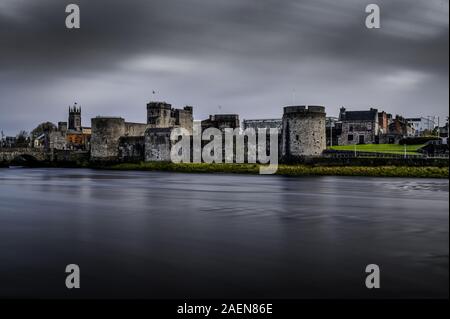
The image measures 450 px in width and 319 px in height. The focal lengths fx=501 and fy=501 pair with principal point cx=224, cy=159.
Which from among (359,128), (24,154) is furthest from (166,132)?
(24,154)

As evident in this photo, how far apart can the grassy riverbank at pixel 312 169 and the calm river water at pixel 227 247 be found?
21.6 ft

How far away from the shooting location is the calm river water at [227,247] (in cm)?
468

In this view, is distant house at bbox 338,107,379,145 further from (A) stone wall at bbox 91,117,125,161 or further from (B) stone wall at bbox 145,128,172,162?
(A) stone wall at bbox 91,117,125,161

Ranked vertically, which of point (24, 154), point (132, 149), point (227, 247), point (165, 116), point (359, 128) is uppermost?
point (165, 116)

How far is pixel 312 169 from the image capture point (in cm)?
2167

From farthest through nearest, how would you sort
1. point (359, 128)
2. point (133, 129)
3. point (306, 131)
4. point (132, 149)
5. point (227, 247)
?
point (133, 129) → point (359, 128) → point (132, 149) → point (306, 131) → point (227, 247)

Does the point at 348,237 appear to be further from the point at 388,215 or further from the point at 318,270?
the point at 388,215

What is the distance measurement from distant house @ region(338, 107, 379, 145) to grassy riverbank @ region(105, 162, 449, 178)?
9.93 metres

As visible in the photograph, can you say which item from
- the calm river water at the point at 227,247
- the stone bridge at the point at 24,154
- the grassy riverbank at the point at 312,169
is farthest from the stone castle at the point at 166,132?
the calm river water at the point at 227,247

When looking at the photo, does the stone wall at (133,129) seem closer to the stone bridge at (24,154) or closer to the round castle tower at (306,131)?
the stone bridge at (24,154)

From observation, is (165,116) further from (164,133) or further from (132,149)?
(164,133)

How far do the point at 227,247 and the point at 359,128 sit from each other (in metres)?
27.1
